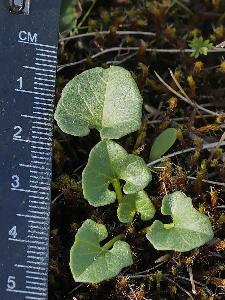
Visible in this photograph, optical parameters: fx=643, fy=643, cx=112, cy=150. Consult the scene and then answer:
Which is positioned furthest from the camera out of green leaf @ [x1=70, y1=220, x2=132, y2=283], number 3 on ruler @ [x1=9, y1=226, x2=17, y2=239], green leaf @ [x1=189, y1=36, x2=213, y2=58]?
green leaf @ [x1=189, y1=36, x2=213, y2=58]

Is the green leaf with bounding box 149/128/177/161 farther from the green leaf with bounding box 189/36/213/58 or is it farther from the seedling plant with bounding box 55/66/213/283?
the green leaf with bounding box 189/36/213/58

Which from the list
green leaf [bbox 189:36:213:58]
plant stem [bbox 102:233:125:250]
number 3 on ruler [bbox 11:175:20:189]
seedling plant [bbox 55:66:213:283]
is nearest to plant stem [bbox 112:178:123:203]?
seedling plant [bbox 55:66:213:283]

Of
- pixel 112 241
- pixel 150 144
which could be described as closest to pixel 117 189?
pixel 112 241

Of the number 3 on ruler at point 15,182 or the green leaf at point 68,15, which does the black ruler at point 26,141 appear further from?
the green leaf at point 68,15

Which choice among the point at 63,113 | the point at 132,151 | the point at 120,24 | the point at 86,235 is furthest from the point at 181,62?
the point at 86,235

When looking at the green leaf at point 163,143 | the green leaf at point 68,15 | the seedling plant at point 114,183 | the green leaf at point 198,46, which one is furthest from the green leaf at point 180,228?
the green leaf at point 68,15

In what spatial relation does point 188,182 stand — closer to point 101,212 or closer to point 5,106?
point 101,212
